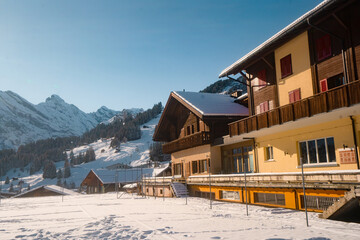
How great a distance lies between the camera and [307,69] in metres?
18.9

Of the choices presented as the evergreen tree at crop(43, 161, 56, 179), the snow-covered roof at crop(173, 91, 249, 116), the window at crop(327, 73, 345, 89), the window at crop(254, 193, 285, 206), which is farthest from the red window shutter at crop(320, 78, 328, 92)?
the evergreen tree at crop(43, 161, 56, 179)

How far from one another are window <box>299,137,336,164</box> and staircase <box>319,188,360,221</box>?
4041 mm

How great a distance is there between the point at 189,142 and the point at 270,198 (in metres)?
13.6

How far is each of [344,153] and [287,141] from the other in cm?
447

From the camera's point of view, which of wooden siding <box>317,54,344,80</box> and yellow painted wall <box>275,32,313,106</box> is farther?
yellow painted wall <box>275,32,313,106</box>

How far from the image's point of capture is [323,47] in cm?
1777

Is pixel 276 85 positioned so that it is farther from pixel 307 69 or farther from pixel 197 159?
pixel 197 159

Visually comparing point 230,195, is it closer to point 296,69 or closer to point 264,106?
point 264,106

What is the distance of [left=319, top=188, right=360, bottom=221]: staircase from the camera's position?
1198 centimetres

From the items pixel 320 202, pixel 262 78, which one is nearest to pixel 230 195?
pixel 320 202

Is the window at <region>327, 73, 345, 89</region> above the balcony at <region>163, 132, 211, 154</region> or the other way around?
above

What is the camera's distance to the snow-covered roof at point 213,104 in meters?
27.8

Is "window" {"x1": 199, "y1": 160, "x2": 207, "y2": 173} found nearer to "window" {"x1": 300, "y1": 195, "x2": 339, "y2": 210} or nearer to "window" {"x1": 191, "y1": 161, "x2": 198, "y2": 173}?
"window" {"x1": 191, "y1": 161, "x2": 198, "y2": 173}

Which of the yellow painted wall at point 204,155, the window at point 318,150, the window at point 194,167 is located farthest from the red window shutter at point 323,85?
the window at point 194,167
